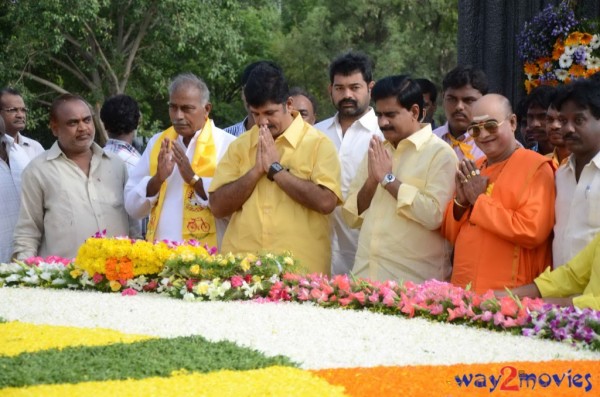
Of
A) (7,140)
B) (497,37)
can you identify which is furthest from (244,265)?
(497,37)

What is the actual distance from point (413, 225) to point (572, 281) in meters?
1.19

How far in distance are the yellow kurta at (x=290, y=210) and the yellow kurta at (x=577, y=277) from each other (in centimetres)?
165

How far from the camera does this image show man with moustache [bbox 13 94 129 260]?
671cm

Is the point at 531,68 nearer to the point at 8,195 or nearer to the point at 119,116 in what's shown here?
the point at 119,116

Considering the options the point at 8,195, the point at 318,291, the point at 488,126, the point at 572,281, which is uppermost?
the point at 488,126

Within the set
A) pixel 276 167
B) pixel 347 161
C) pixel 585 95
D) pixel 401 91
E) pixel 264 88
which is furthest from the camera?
pixel 347 161

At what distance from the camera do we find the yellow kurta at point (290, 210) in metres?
6.12

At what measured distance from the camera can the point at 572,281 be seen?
489 centimetres

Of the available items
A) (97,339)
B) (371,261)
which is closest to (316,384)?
(97,339)

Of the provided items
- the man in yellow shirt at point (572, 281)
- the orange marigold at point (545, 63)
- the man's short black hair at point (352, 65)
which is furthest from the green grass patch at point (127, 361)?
the orange marigold at point (545, 63)

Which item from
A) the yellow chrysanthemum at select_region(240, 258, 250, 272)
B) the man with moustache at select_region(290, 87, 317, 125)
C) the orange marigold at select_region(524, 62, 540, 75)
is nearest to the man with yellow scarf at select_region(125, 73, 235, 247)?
the yellow chrysanthemum at select_region(240, 258, 250, 272)

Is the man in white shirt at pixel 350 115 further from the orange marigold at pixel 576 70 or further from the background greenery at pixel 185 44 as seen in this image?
the background greenery at pixel 185 44

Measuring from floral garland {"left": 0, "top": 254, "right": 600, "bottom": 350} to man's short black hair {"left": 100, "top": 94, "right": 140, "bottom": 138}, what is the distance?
6.14 ft

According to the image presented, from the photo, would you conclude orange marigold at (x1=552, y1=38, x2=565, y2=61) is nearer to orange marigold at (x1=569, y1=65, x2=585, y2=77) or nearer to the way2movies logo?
orange marigold at (x1=569, y1=65, x2=585, y2=77)
